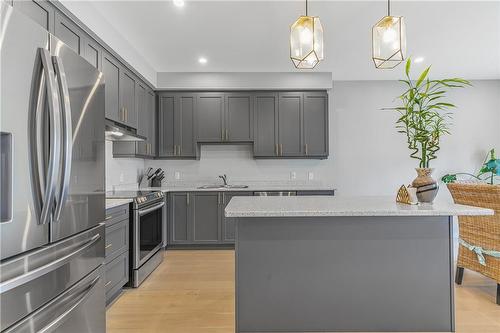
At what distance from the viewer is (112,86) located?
3.12 metres

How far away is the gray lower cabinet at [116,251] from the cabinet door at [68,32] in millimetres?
1399

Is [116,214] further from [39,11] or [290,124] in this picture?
[290,124]

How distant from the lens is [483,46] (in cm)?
372

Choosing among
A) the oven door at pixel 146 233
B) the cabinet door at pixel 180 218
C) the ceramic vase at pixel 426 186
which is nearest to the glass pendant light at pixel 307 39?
the ceramic vase at pixel 426 186

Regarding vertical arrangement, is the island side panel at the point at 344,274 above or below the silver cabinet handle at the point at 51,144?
below

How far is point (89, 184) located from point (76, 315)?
69cm

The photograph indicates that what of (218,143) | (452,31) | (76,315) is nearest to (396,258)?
(76,315)

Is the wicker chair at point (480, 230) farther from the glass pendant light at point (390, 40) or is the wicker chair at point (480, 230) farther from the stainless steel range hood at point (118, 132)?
the stainless steel range hood at point (118, 132)

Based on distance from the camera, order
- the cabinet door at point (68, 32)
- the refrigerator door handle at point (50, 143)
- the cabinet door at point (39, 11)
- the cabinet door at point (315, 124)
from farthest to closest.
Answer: the cabinet door at point (315, 124) < the cabinet door at point (68, 32) < the cabinet door at point (39, 11) < the refrigerator door handle at point (50, 143)

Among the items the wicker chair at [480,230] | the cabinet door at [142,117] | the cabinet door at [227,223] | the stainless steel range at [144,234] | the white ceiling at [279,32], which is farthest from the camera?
the cabinet door at [227,223]

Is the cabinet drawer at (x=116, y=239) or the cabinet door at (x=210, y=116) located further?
the cabinet door at (x=210, y=116)

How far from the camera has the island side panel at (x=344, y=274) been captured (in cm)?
184

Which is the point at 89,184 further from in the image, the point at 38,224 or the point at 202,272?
the point at 202,272

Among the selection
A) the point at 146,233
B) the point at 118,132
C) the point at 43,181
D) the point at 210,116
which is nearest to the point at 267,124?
the point at 210,116
